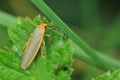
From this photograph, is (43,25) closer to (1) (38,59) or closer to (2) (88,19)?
(1) (38,59)

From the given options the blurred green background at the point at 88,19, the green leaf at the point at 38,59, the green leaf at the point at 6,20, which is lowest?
the green leaf at the point at 38,59

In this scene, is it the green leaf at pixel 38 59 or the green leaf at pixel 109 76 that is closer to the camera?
the green leaf at pixel 109 76

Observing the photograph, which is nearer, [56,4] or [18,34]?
[18,34]

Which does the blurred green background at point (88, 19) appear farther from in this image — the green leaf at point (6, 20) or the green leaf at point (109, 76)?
the green leaf at point (109, 76)

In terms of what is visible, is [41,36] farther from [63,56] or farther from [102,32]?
[102,32]

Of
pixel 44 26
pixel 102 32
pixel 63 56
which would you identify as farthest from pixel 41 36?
pixel 102 32

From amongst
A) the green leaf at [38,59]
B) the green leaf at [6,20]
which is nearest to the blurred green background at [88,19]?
the green leaf at [6,20]

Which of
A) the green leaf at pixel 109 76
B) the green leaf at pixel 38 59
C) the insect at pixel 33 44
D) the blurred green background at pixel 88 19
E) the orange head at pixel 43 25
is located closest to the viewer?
the green leaf at pixel 109 76
